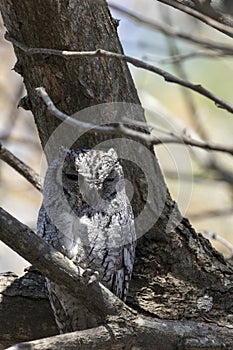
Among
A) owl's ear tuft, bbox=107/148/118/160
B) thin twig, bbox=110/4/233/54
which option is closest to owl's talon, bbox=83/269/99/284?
owl's ear tuft, bbox=107/148/118/160

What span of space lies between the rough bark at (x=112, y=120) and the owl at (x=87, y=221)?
0.12m

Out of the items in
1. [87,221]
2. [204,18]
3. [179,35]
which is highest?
[179,35]

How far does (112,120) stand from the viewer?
3.10 m

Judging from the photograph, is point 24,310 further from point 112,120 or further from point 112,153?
point 112,120

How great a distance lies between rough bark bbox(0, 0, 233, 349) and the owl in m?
0.12

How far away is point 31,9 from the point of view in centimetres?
293

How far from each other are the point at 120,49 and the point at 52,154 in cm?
56

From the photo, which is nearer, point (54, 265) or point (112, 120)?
point (54, 265)

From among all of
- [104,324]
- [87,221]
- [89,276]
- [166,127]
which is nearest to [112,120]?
[87,221]

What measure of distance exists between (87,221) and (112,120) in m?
0.44

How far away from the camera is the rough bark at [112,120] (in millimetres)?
2971

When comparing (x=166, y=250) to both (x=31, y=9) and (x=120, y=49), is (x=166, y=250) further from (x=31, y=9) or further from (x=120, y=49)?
(x=31, y=9)

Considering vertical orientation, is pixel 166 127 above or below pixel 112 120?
above

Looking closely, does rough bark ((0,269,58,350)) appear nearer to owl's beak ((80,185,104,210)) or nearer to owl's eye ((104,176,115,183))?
owl's beak ((80,185,104,210))
